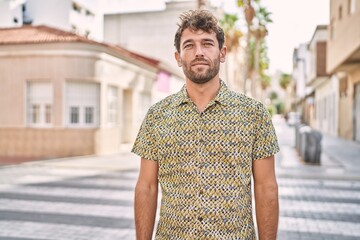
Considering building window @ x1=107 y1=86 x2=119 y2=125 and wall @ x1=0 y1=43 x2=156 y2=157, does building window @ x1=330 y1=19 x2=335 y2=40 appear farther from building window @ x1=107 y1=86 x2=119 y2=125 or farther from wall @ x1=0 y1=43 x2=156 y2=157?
wall @ x1=0 y1=43 x2=156 y2=157

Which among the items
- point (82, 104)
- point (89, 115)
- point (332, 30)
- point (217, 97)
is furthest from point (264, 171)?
point (332, 30)

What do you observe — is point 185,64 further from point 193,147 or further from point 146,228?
point 146,228

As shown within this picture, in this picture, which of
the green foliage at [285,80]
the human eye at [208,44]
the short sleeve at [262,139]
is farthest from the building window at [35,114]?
the green foliage at [285,80]

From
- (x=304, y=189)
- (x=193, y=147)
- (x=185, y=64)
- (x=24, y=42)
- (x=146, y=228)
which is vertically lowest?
(x=304, y=189)

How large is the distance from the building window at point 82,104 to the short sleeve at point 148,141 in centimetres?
1479

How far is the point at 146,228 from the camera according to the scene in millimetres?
2059

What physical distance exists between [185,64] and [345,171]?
1111cm

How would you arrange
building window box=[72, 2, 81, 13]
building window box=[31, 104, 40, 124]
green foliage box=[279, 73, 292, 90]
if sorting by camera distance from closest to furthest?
building window box=[31, 104, 40, 124] < building window box=[72, 2, 81, 13] < green foliage box=[279, 73, 292, 90]

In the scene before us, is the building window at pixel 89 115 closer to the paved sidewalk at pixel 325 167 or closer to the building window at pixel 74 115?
the building window at pixel 74 115

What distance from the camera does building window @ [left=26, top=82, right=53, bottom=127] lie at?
1634 centimetres

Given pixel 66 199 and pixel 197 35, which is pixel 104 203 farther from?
pixel 197 35

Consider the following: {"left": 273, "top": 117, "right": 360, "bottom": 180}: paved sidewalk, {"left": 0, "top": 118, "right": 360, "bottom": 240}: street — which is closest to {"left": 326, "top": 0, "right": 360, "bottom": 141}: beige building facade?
{"left": 273, "top": 117, "right": 360, "bottom": 180}: paved sidewalk

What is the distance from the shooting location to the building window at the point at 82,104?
643 inches

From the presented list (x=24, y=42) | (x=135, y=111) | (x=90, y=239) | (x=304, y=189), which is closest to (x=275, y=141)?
(x=90, y=239)
